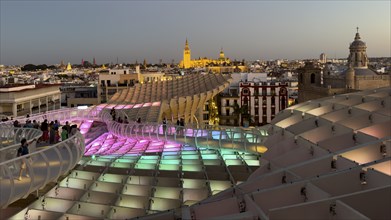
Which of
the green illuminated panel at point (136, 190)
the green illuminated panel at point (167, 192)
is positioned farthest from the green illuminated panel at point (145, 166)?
the green illuminated panel at point (167, 192)

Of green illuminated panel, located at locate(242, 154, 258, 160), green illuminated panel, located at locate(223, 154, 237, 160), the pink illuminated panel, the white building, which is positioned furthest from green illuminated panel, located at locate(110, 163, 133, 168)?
the white building

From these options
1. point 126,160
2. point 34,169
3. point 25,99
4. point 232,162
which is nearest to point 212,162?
point 232,162

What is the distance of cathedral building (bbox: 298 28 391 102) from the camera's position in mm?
55094

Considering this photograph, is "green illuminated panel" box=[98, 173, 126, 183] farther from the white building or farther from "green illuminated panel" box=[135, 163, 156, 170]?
the white building

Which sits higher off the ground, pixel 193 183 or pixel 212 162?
pixel 212 162

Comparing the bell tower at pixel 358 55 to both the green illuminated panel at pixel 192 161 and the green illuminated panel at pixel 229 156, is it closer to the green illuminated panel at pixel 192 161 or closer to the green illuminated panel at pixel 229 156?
the green illuminated panel at pixel 229 156

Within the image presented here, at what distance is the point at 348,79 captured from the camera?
2205 inches

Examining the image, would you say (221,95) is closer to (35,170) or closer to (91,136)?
(91,136)

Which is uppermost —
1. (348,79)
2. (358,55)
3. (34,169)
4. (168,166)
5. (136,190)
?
(358,55)

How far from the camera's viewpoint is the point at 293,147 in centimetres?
1180

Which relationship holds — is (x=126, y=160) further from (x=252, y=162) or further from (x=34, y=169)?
(x=34, y=169)

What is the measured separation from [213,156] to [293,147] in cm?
590

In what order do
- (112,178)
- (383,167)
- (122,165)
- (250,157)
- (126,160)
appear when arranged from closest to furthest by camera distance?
1. (383,167)
2. (112,178)
3. (122,165)
4. (126,160)
5. (250,157)

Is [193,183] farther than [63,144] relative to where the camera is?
Yes
